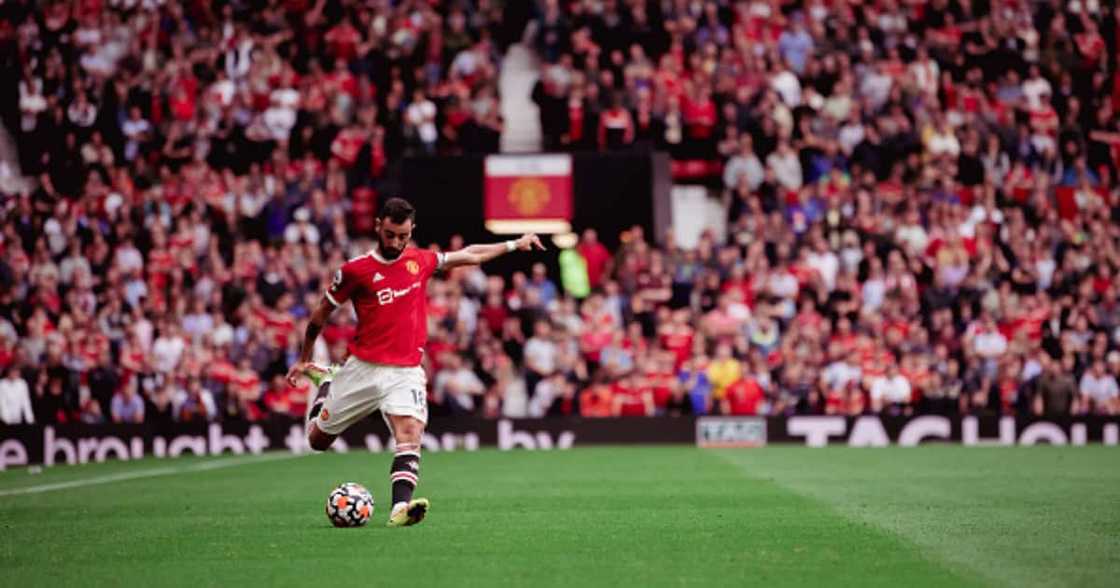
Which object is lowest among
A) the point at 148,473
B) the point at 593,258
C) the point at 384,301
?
the point at 148,473

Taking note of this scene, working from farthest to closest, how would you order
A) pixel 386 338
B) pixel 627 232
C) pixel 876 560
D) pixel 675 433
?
pixel 627 232
pixel 675 433
pixel 386 338
pixel 876 560

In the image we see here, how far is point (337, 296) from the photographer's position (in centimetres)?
1274

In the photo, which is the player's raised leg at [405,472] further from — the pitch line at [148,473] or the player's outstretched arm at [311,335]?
the pitch line at [148,473]

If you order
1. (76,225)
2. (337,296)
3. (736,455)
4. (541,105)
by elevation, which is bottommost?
(736,455)

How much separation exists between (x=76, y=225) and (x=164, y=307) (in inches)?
98.6

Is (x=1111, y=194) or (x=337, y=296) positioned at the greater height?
(x=1111, y=194)

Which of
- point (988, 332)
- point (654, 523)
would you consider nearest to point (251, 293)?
point (988, 332)

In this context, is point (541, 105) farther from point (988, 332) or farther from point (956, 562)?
point (956, 562)

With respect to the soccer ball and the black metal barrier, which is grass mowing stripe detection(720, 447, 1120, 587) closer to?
the black metal barrier

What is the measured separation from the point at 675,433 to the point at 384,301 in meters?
14.6

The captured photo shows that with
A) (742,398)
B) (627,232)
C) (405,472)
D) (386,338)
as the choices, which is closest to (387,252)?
(386,338)

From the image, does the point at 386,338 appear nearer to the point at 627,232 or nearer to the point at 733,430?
the point at 733,430

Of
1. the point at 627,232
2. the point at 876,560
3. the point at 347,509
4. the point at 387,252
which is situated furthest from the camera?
the point at 627,232

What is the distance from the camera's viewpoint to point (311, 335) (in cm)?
1286
